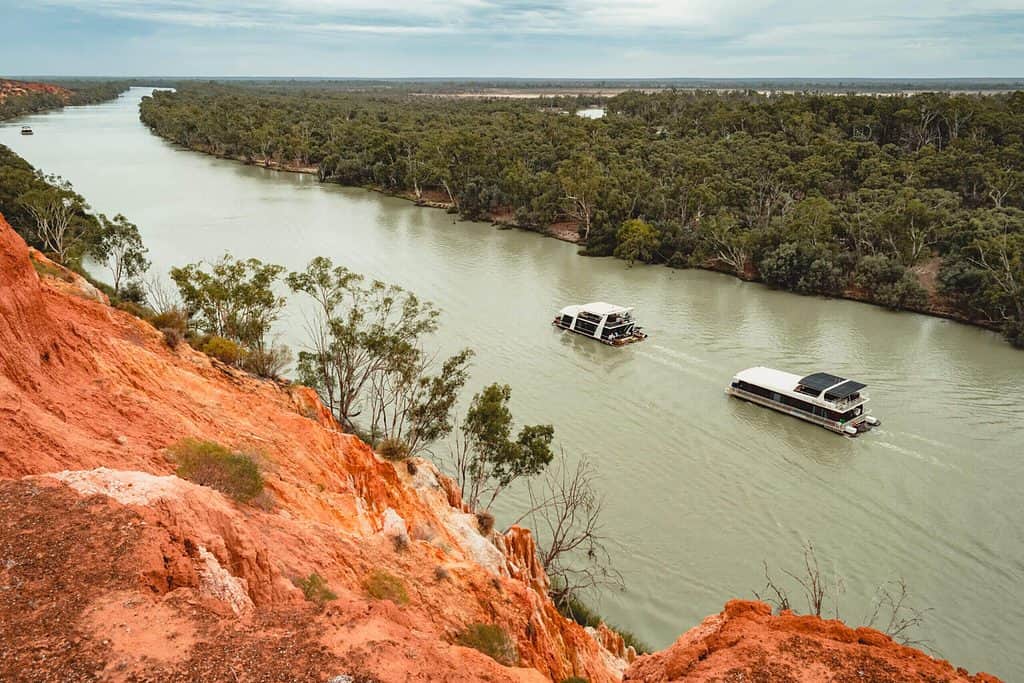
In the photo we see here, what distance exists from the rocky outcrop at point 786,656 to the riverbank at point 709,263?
1381 inches

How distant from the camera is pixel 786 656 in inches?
321

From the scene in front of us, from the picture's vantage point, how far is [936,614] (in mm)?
17453

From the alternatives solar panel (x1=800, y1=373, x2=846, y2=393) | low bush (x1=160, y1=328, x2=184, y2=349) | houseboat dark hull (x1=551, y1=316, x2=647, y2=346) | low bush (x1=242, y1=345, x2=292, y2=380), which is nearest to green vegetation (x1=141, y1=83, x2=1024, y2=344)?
houseboat dark hull (x1=551, y1=316, x2=647, y2=346)

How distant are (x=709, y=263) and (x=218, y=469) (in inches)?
1641

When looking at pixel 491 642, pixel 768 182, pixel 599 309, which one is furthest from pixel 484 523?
pixel 768 182

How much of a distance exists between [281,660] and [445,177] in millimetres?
60989

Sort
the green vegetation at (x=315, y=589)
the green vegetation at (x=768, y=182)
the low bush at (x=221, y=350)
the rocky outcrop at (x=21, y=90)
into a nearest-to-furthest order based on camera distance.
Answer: the green vegetation at (x=315, y=589) < the low bush at (x=221, y=350) < the green vegetation at (x=768, y=182) < the rocky outcrop at (x=21, y=90)

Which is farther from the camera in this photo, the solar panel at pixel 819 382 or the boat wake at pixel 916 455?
the solar panel at pixel 819 382

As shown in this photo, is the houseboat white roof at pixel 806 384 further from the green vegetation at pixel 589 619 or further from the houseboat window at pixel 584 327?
the green vegetation at pixel 589 619

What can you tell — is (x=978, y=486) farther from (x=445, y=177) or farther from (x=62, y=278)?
(x=445, y=177)

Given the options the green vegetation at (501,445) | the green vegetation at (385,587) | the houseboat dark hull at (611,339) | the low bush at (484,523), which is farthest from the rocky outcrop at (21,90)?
the green vegetation at (385,587)

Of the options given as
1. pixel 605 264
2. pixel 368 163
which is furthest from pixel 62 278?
pixel 368 163

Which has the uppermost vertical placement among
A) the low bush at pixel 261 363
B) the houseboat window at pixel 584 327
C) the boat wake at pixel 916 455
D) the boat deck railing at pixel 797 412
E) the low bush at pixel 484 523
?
the low bush at pixel 261 363

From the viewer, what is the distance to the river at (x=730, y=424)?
18.5 m
